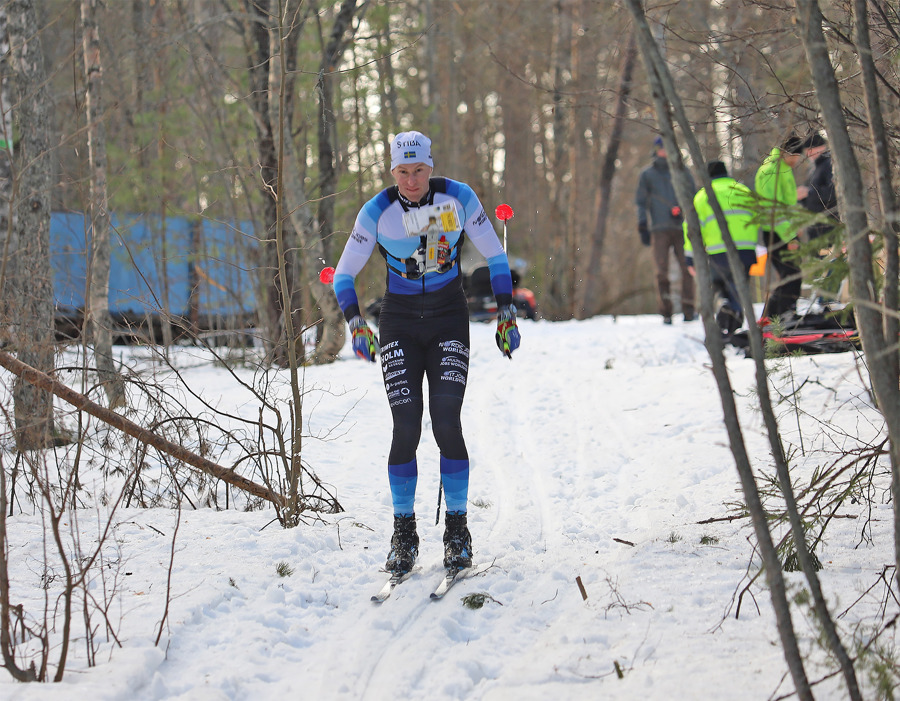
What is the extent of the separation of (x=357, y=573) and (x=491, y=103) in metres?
27.2

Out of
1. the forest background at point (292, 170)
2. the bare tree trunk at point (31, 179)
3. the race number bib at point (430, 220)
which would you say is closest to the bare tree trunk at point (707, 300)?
the forest background at point (292, 170)

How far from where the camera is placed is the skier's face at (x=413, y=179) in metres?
4.21

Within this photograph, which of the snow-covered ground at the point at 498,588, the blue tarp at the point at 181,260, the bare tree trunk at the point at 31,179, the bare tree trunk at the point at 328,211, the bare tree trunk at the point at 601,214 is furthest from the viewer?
A: the bare tree trunk at the point at 601,214

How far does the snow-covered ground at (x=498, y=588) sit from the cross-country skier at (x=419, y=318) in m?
0.45

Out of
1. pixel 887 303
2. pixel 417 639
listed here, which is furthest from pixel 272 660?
pixel 887 303

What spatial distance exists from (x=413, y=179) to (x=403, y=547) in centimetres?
194

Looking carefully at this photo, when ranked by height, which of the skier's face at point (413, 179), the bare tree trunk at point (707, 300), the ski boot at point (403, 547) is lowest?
the ski boot at point (403, 547)

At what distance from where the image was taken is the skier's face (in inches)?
166

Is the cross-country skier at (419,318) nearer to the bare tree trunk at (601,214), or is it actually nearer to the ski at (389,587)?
the ski at (389,587)

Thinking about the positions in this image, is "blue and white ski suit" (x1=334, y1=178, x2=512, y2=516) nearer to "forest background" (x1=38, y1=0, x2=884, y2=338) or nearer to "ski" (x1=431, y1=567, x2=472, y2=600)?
"ski" (x1=431, y1=567, x2=472, y2=600)

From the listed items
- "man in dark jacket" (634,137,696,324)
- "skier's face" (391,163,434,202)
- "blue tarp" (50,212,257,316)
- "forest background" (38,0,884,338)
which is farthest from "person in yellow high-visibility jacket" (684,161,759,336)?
"blue tarp" (50,212,257,316)

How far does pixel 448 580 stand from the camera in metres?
3.86

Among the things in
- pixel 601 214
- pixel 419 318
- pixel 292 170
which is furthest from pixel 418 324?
pixel 601 214

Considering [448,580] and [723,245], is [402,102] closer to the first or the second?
[723,245]
